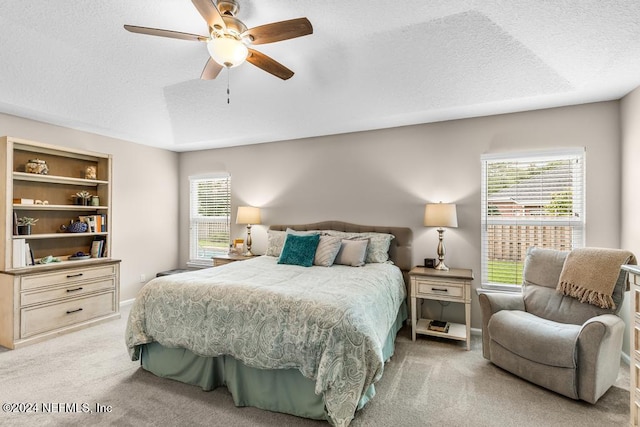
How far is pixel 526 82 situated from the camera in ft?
9.57

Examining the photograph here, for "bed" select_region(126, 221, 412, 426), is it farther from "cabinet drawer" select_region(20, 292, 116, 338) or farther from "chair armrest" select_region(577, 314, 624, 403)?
"cabinet drawer" select_region(20, 292, 116, 338)

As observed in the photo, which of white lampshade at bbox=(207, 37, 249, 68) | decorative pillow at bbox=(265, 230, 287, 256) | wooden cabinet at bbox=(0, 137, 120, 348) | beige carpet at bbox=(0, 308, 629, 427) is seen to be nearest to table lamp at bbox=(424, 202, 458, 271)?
beige carpet at bbox=(0, 308, 629, 427)

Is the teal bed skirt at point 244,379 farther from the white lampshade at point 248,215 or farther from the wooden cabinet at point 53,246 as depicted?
the white lampshade at point 248,215

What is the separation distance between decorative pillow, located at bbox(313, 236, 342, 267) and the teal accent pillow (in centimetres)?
5

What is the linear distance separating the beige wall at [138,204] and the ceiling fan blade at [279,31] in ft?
11.5

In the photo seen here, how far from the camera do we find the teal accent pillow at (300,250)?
3487mm

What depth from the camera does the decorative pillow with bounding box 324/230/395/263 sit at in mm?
3684

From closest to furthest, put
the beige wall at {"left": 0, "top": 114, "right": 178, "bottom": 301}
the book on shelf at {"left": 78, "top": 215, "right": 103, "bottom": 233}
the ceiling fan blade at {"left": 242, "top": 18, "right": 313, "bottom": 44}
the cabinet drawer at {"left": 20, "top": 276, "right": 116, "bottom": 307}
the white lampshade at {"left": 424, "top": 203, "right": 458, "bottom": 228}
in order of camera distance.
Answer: the ceiling fan blade at {"left": 242, "top": 18, "right": 313, "bottom": 44}, the cabinet drawer at {"left": 20, "top": 276, "right": 116, "bottom": 307}, the white lampshade at {"left": 424, "top": 203, "right": 458, "bottom": 228}, the book on shelf at {"left": 78, "top": 215, "right": 103, "bottom": 233}, the beige wall at {"left": 0, "top": 114, "right": 178, "bottom": 301}

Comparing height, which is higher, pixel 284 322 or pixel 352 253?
pixel 352 253

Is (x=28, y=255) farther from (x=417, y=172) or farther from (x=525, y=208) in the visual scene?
(x=525, y=208)

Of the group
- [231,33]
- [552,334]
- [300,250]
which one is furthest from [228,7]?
[552,334]

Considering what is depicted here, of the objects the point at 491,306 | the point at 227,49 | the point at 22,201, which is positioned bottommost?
the point at 491,306

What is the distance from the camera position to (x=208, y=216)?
18.0 ft

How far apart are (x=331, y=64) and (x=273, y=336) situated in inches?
94.2
